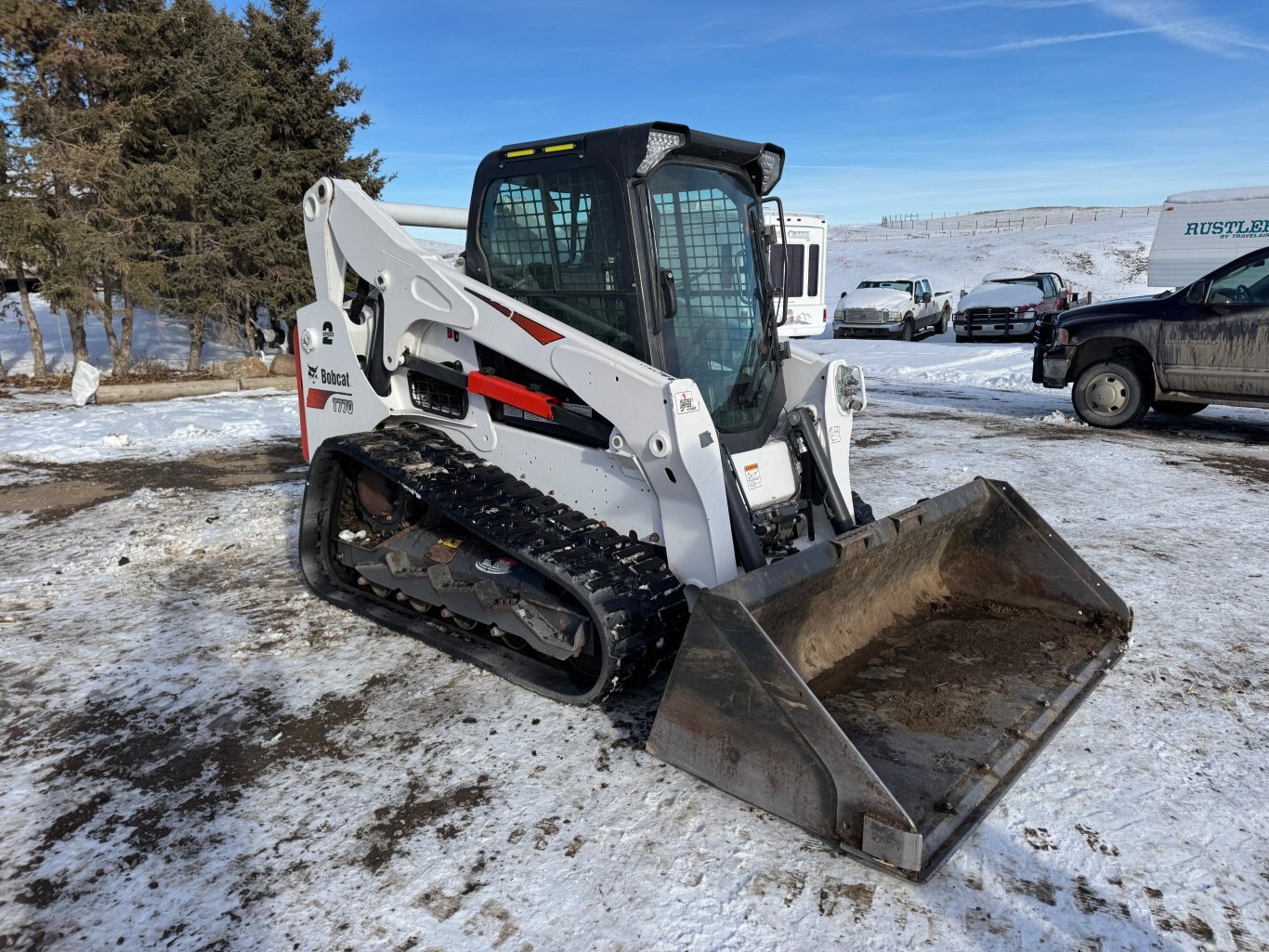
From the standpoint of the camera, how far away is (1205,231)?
65.4ft

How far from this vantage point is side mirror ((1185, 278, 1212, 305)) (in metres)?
9.16

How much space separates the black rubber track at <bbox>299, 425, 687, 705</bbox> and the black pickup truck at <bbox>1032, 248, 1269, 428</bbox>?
8295mm

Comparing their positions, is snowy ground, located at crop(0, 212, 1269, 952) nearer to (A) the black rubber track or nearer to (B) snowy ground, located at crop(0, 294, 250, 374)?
(A) the black rubber track

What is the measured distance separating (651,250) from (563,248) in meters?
0.50

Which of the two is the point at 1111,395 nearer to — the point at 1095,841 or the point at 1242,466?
the point at 1242,466

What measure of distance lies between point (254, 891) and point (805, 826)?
5.76 ft

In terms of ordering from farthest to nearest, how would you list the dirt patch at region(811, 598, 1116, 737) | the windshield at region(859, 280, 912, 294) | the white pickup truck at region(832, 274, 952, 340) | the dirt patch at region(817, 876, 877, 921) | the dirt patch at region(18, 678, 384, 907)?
the windshield at region(859, 280, 912, 294) < the white pickup truck at region(832, 274, 952, 340) < the dirt patch at region(811, 598, 1116, 737) < the dirt patch at region(18, 678, 384, 907) < the dirt patch at region(817, 876, 877, 921)

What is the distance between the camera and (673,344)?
3.94 metres

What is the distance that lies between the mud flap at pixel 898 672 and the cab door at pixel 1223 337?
6555mm

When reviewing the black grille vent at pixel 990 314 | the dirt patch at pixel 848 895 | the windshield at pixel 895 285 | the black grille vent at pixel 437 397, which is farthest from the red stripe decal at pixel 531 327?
the windshield at pixel 895 285

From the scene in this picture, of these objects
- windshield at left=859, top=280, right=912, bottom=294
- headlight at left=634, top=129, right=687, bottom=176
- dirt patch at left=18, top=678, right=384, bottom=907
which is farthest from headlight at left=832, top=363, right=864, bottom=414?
windshield at left=859, top=280, right=912, bottom=294

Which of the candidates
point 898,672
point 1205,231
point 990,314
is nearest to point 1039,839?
point 898,672

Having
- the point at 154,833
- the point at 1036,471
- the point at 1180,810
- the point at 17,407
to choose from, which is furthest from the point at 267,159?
the point at 1180,810

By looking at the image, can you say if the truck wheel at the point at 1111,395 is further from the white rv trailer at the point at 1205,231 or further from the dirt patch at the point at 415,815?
the white rv trailer at the point at 1205,231
